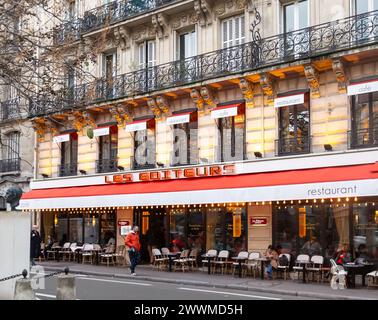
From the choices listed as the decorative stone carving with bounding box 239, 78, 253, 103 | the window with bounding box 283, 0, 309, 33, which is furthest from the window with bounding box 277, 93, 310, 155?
the window with bounding box 283, 0, 309, 33

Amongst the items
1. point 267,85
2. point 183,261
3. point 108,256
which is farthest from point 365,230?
point 108,256

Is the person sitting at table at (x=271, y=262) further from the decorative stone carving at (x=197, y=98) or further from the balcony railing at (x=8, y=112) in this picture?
the balcony railing at (x=8, y=112)

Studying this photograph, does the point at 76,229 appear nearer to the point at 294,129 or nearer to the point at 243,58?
the point at 243,58

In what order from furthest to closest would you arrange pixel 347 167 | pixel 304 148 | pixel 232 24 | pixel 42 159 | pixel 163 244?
pixel 42 159, pixel 163 244, pixel 232 24, pixel 304 148, pixel 347 167

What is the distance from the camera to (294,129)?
65.8ft

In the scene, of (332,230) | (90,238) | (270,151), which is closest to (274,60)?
(270,151)

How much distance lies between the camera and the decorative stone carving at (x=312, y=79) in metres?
19.0

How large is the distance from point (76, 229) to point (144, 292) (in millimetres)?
12845

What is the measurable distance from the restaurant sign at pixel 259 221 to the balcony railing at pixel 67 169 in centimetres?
1009

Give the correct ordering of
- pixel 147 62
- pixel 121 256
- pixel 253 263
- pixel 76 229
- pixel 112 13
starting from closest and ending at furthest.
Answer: pixel 253 263
pixel 121 256
pixel 147 62
pixel 112 13
pixel 76 229

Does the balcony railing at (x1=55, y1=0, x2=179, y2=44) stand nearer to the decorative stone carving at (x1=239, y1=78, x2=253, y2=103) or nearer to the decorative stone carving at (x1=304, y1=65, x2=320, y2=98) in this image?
the decorative stone carving at (x1=239, y1=78, x2=253, y2=103)

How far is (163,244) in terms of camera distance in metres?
24.2

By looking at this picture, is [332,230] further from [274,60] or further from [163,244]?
[163,244]

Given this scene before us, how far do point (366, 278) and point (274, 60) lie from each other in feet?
24.5
